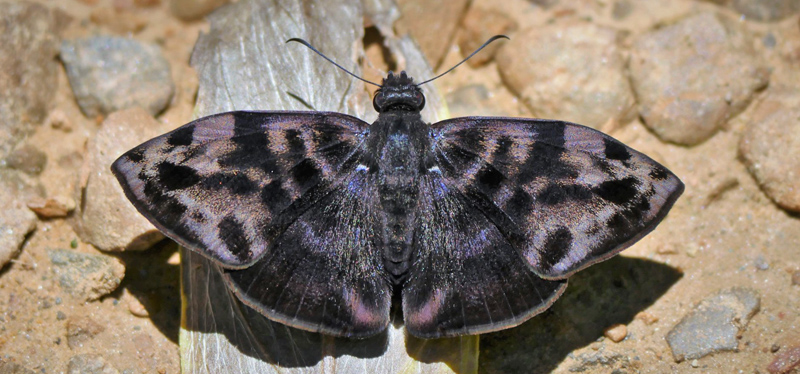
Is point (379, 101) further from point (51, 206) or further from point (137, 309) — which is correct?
point (51, 206)

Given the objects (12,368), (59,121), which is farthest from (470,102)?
(12,368)

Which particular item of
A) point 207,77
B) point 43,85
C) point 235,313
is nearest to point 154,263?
point 235,313

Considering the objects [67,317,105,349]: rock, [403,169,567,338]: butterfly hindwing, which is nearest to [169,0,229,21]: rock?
[67,317,105,349]: rock

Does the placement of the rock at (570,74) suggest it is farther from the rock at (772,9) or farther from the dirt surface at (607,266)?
the rock at (772,9)

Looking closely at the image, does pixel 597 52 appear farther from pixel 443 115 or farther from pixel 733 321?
pixel 733 321

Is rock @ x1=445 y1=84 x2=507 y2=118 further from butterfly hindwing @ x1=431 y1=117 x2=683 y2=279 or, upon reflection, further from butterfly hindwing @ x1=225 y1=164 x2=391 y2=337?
butterfly hindwing @ x1=225 y1=164 x2=391 y2=337

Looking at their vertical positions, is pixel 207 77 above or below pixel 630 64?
above
